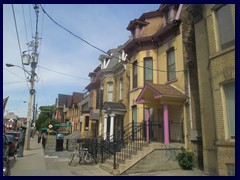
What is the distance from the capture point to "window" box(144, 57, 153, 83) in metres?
15.2

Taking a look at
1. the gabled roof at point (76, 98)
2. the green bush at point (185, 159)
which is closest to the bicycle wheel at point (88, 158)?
the green bush at point (185, 159)

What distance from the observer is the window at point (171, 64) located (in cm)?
1330

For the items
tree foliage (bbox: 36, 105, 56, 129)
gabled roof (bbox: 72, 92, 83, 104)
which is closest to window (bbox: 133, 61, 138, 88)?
gabled roof (bbox: 72, 92, 83, 104)

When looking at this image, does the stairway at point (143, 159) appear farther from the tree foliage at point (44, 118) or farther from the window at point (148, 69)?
the tree foliage at point (44, 118)

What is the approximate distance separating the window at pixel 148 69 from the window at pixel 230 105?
6.92 meters

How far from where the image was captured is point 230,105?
8266 millimetres

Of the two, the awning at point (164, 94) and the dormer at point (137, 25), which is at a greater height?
the dormer at point (137, 25)

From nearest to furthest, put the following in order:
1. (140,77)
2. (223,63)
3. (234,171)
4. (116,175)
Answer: (234,171) → (223,63) → (116,175) → (140,77)

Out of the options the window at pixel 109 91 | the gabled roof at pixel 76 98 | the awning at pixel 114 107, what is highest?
the gabled roof at pixel 76 98

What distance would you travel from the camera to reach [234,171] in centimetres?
786

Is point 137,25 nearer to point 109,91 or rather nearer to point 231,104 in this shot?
point 109,91

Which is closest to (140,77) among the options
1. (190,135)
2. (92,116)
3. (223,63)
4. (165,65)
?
(165,65)
